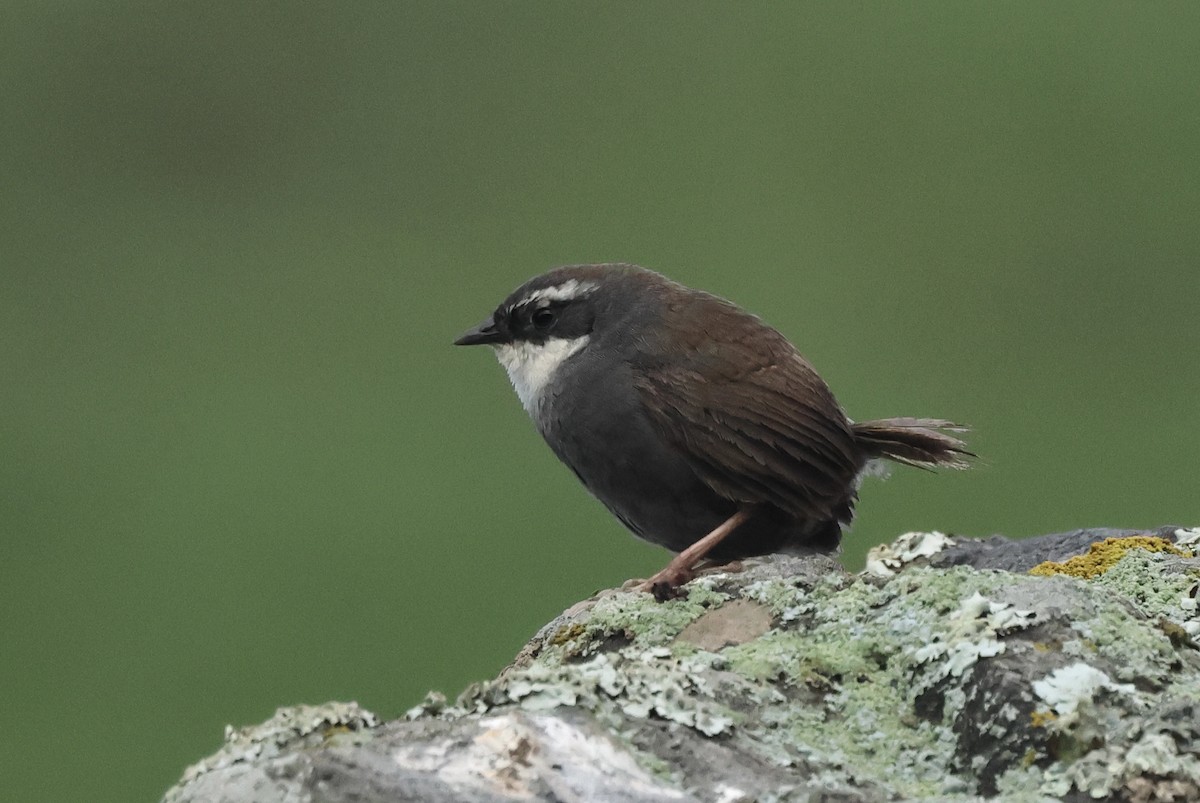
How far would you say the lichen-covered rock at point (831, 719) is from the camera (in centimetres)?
219

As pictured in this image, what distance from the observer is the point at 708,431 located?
14.6 ft

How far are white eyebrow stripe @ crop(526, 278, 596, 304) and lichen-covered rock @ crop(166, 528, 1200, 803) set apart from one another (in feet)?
6.70

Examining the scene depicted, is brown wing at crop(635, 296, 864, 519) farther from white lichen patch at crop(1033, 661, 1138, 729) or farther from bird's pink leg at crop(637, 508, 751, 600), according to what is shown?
white lichen patch at crop(1033, 661, 1138, 729)

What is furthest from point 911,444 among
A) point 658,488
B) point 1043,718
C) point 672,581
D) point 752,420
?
point 1043,718

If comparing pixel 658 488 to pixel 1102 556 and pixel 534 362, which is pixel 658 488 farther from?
pixel 1102 556

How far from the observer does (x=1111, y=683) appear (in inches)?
99.0

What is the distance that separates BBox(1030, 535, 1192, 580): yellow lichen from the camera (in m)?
3.59

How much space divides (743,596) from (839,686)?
1.87 ft

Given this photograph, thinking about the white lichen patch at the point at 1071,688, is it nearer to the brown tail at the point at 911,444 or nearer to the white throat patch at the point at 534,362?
the brown tail at the point at 911,444

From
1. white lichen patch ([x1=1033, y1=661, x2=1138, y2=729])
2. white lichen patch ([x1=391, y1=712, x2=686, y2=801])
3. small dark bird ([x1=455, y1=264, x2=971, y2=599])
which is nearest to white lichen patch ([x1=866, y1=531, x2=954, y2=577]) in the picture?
small dark bird ([x1=455, y1=264, x2=971, y2=599])

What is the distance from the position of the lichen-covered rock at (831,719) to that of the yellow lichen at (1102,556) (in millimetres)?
407

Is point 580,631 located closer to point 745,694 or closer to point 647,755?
point 745,694

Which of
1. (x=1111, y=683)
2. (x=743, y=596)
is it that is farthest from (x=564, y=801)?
(x=743, y=596)

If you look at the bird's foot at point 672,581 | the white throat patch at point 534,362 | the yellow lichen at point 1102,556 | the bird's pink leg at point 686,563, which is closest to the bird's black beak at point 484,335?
the white throat patch at point 534,362
